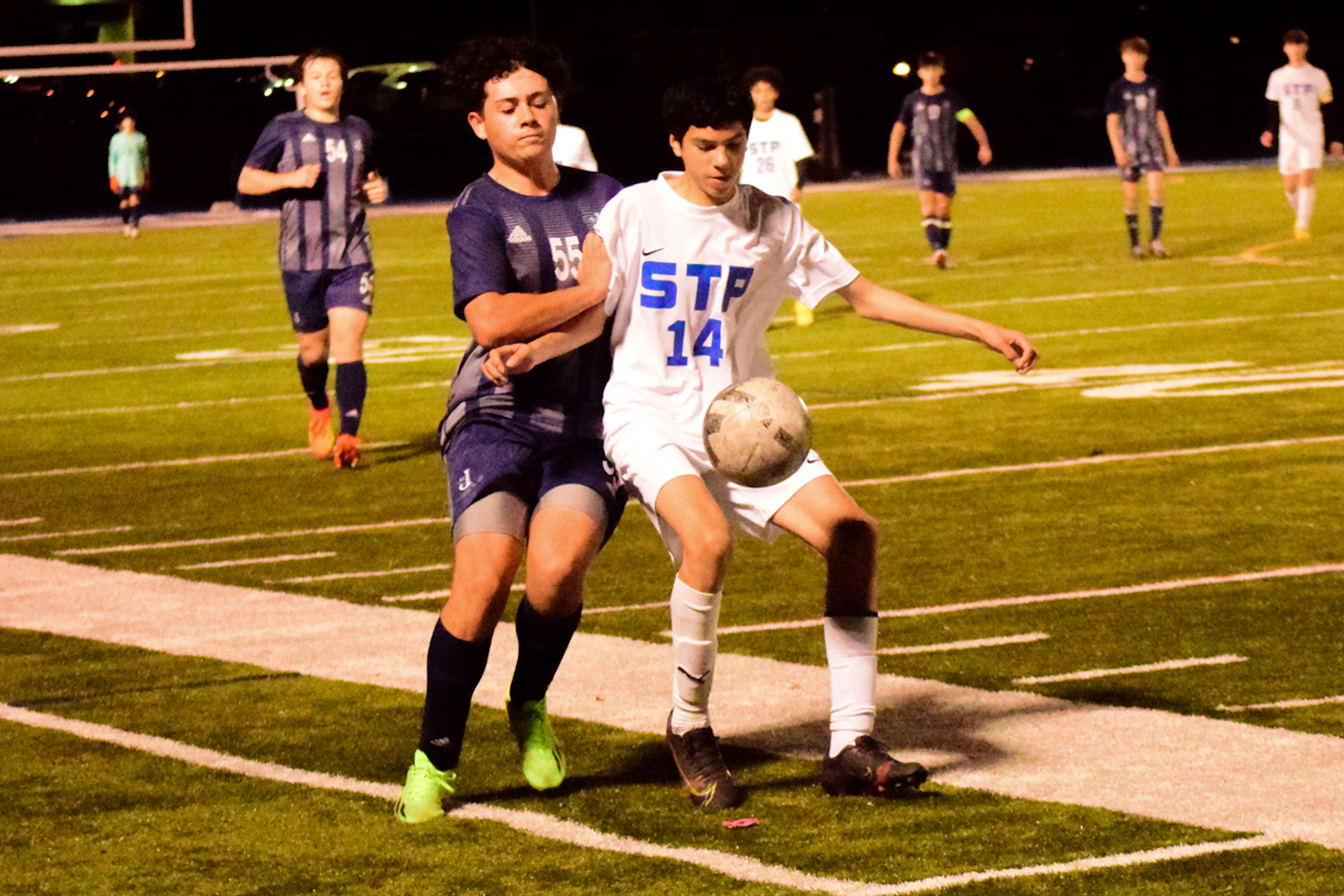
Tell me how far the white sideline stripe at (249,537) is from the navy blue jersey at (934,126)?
14.2 meters

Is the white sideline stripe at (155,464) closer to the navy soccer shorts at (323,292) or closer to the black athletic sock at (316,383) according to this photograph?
the black athletic sock at (316,383)

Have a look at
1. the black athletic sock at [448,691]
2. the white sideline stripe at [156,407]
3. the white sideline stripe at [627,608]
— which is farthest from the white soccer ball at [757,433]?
the white sideline stripe at [156,407]

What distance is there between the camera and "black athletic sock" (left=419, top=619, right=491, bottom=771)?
5.51 m

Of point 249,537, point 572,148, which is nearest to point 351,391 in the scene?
point 249,537

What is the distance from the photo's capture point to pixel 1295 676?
6664 millimetres

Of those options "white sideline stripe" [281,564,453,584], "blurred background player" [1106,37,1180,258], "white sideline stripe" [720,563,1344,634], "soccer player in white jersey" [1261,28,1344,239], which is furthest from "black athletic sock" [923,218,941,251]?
"white sideline stripe" [720,563,1344,634]

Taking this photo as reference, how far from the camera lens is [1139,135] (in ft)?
75.9

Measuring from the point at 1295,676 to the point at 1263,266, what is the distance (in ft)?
48.9

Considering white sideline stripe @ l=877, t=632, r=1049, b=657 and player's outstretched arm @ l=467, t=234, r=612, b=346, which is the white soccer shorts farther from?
white sideline stripe @ l=877, t=632, r=1049, b=657

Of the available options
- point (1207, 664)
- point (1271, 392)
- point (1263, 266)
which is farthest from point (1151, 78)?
point (1207, 664)

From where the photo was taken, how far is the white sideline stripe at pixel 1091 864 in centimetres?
482

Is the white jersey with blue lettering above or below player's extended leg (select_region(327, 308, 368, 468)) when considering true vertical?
above

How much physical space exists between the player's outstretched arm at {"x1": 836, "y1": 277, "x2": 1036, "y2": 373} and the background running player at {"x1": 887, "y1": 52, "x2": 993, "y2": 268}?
17.0m

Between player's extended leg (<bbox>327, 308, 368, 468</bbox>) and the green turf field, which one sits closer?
the green turf field
